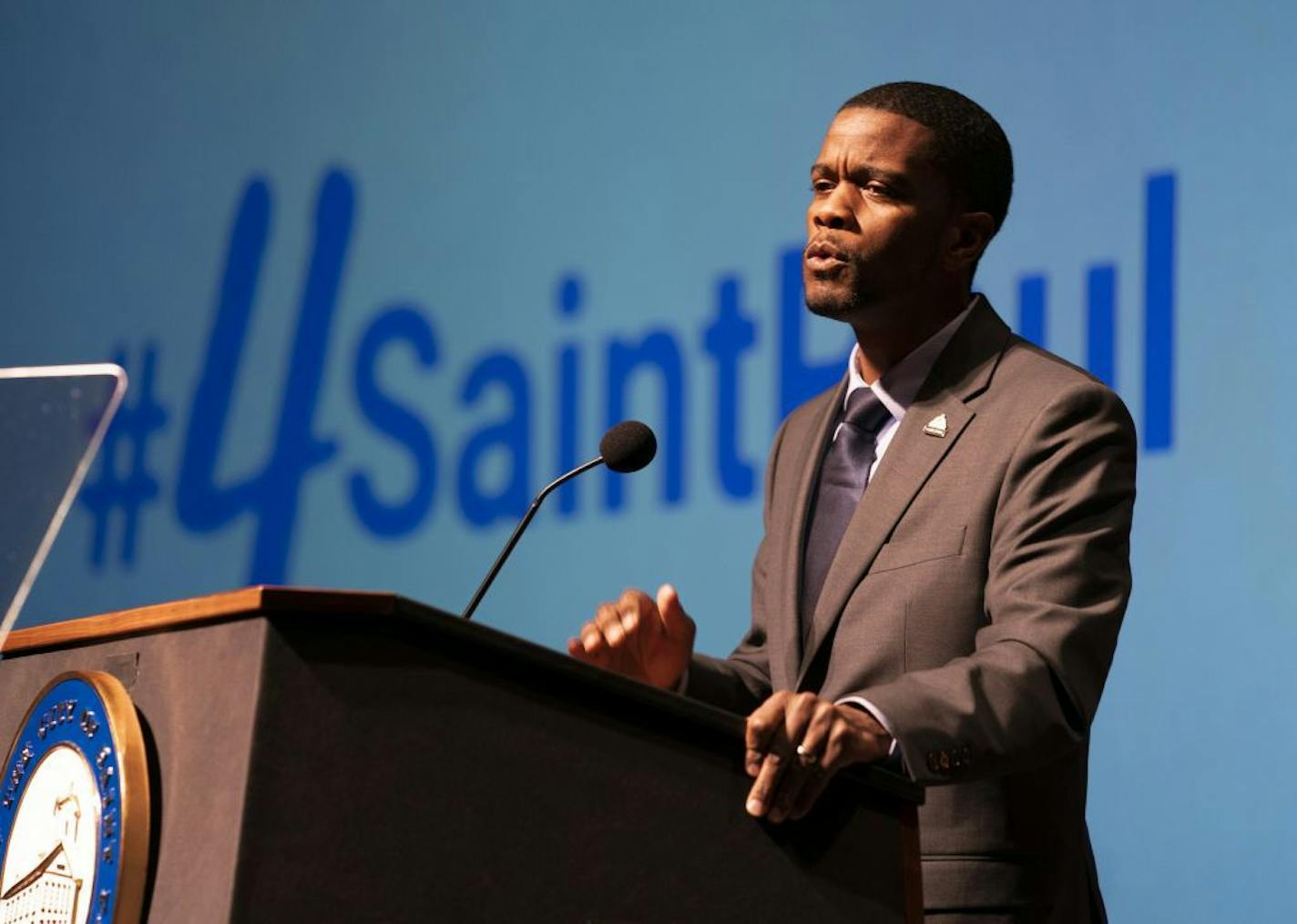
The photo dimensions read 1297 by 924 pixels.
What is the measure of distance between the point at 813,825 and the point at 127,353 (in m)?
3.56

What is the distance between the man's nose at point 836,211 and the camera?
215cm

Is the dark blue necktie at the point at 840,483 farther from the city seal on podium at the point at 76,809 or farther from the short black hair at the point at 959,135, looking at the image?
the city seal on podium at the point at 76,809

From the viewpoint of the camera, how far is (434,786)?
1.28 metres

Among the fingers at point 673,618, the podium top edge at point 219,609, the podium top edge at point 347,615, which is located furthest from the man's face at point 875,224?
the podium top edge at point 219,609

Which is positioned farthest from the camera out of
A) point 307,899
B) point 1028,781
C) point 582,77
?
point 582,77

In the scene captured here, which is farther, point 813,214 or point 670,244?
point 670,244

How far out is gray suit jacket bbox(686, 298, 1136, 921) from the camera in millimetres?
1704

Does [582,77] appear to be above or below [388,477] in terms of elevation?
above

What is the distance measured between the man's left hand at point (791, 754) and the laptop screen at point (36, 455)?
554mm

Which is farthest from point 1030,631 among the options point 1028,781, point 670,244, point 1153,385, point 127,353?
point 127,353

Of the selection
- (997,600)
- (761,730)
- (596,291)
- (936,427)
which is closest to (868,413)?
(936,427)

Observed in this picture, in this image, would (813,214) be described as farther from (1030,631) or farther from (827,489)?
(1030,631)

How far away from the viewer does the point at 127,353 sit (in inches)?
182

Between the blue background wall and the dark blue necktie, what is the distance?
892 millimetres
